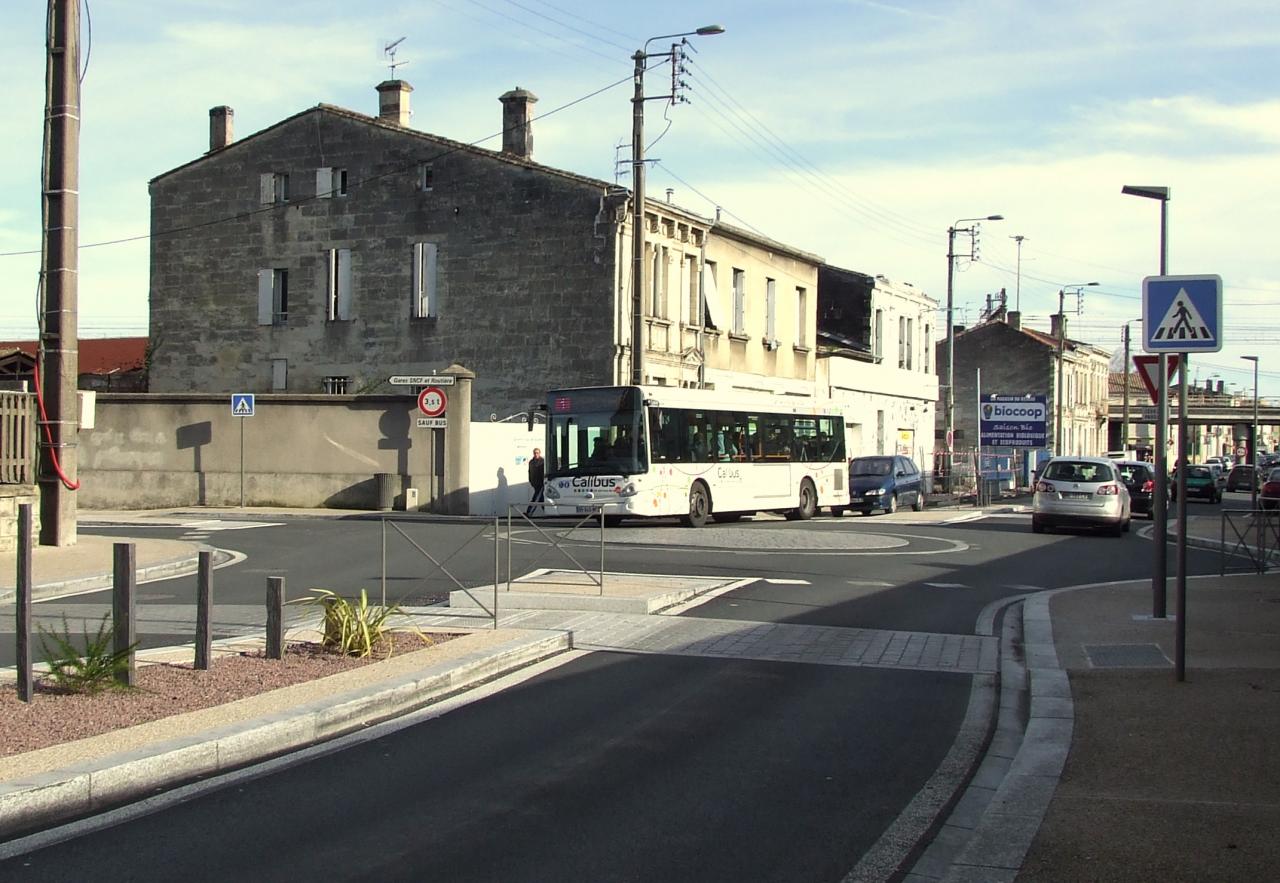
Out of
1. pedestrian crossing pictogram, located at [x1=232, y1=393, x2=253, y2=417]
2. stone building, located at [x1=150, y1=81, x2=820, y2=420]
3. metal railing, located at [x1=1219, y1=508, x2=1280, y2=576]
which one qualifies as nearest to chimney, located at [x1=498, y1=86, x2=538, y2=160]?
stone building, located at [x1=150, y1=81, x2=820, y2=420]

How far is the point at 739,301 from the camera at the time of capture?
141 ft

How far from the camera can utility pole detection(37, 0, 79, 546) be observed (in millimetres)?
18766

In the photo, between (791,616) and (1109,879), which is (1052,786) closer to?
(1109,879)

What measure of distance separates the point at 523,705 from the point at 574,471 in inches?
725

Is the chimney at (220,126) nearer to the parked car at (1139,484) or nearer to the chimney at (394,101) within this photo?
Answer: the chimney at (394,101)

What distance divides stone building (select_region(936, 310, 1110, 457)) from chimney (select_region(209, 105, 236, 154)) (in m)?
46.2

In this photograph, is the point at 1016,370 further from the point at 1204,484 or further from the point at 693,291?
the point at 693,291

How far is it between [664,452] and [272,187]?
19.6 metres

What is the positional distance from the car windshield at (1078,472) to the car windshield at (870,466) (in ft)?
30.2

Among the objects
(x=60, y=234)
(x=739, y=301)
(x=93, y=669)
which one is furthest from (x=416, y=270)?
(x=93, y=669)

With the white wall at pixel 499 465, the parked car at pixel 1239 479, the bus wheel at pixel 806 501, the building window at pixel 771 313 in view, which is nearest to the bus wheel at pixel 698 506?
the bus wheel at pixel 806 501

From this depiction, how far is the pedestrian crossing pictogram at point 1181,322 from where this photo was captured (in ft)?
33.0

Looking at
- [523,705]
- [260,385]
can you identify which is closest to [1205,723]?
[523,705]

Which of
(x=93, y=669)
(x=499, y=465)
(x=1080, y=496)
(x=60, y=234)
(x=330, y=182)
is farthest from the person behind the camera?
(x=330, y=182)
